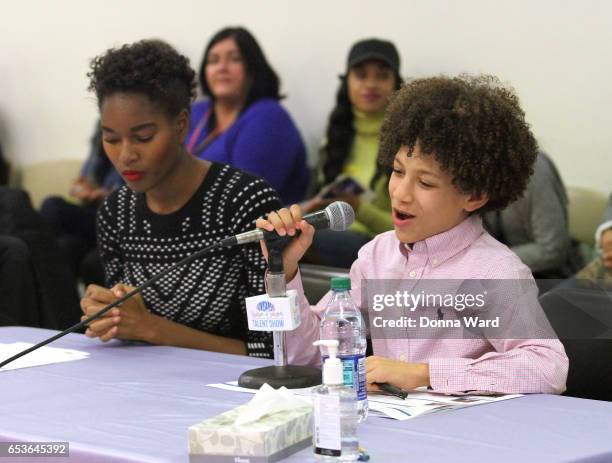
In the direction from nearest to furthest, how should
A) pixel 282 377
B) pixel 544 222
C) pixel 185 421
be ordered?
pixel 185 421 < pixel 282 377 < pixel 544 222

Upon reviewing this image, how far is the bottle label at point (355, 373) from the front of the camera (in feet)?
5.48

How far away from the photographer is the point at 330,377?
1451 millimetres

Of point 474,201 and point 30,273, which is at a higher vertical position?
point 474,201

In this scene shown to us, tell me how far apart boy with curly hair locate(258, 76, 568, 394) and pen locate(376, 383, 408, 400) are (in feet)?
0.51

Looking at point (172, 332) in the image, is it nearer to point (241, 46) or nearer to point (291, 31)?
point (241, 46)

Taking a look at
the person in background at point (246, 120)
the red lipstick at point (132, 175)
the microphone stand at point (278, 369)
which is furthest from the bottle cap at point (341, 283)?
the person in background at point (246, 120)

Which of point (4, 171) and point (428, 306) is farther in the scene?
point (4, 171)

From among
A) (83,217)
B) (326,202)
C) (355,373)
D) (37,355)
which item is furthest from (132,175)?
(83,217)

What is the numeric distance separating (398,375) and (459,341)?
232 mm

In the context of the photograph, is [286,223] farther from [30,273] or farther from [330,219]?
[30,273]

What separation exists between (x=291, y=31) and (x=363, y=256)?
9.82 feet

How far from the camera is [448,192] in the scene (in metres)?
2.06

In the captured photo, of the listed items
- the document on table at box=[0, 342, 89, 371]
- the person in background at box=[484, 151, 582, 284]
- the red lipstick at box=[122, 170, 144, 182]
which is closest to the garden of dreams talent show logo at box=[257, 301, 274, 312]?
the document on table at box=[0, 342, 89, 371]

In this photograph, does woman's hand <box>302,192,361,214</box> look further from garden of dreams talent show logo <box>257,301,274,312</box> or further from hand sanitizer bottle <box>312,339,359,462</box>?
hand sanitizer bottle <box>312,339,359,462</box>
